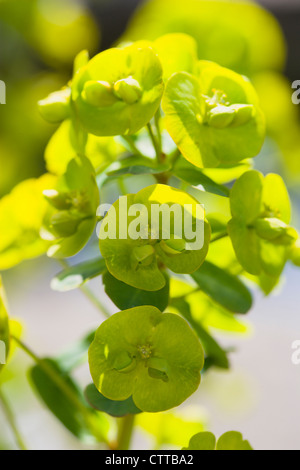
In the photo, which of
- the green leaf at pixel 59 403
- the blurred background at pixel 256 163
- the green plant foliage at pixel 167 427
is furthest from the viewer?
the blurred background at pixel 256 163

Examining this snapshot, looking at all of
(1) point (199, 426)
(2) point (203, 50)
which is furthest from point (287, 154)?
(1) point (199, 426)

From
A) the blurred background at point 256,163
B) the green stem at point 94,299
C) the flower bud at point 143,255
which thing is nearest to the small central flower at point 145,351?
the flower bud at point 143,255

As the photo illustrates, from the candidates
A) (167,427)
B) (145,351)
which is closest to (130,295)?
(145,351)

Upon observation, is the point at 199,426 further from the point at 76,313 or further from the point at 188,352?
the point at 76,313

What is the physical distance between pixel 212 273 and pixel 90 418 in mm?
325

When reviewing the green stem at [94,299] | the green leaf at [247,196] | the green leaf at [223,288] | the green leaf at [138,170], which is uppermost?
the green leaf at [138,170]

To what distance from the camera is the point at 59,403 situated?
2.92 ft

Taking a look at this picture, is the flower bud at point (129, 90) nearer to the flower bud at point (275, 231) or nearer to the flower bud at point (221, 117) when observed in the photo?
the flower bud at point (221, 117)

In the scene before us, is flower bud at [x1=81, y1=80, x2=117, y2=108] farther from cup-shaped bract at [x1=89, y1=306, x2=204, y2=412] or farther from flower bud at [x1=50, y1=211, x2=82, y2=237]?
cup-shaped bract at [x1=89, y1=306, x2=204, y2=412]

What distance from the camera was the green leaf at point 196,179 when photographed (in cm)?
73

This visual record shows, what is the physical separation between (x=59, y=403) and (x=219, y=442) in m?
0.28

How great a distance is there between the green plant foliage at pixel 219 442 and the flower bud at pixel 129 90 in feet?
1.46

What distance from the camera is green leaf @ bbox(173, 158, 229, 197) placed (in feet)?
2.39

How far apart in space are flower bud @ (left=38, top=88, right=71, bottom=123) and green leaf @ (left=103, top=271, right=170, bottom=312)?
235 millimetres
